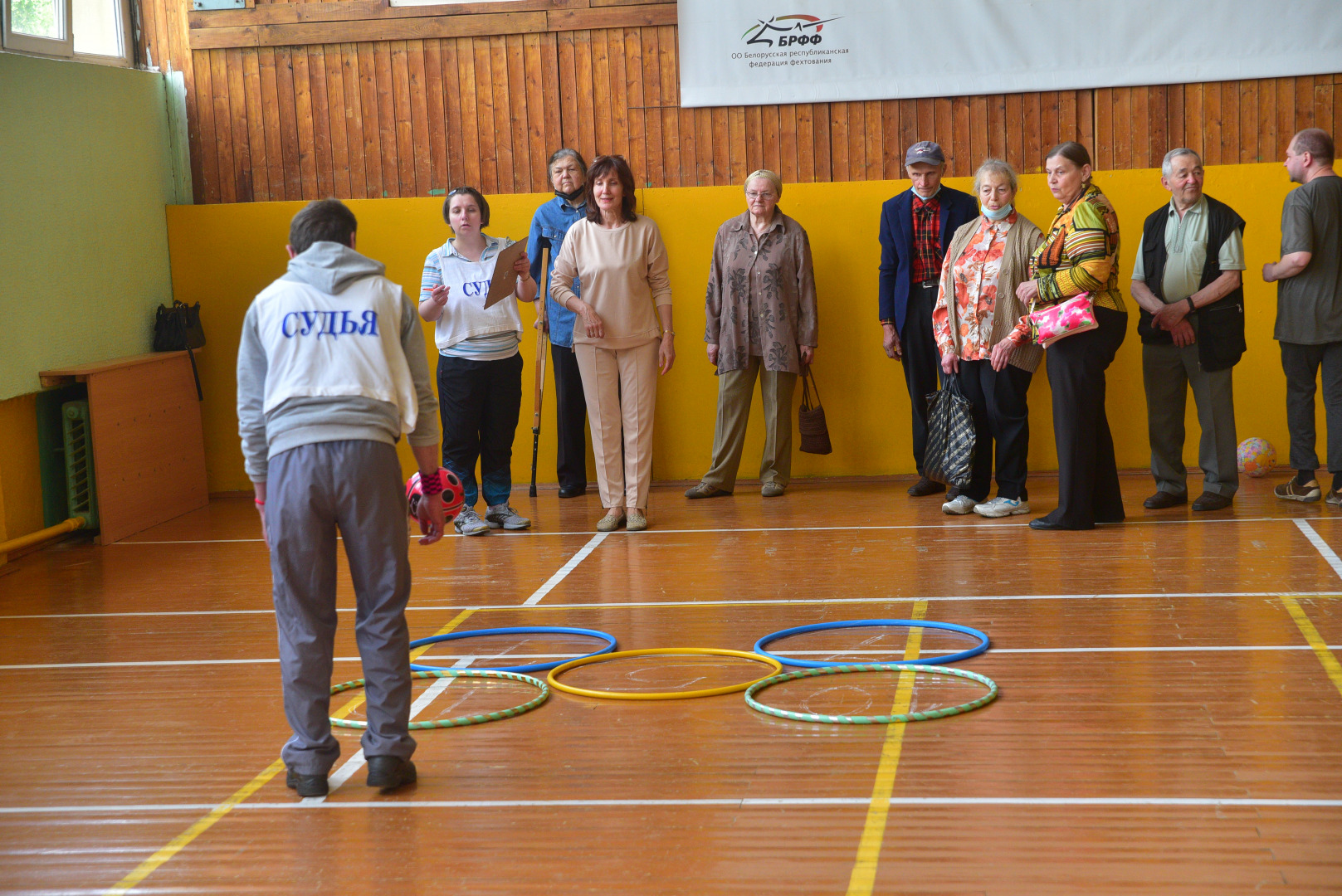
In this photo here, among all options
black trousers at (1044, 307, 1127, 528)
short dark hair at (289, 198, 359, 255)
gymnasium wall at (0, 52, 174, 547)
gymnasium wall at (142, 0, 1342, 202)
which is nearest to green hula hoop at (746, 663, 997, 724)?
short dark hair at (289, 198, 359, 255)

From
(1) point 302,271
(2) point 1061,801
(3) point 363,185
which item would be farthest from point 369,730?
(3) point 363,185

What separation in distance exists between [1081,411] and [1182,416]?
37.0 inches

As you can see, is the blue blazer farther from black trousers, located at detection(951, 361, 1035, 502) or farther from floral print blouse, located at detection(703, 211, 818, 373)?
black trousers, located at detection(951, 361, 1035, 502)

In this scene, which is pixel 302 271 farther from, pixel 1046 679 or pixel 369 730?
pixel 1046 679

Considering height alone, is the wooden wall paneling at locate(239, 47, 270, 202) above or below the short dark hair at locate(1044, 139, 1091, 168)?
above

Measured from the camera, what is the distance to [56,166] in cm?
641

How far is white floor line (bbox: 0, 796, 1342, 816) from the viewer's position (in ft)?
8.52

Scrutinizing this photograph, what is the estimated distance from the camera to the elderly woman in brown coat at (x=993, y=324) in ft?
18.8

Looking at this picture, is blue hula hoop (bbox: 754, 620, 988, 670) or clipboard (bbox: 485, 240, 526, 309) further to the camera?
clipboard (bbox: 485, 240, 526, 309)

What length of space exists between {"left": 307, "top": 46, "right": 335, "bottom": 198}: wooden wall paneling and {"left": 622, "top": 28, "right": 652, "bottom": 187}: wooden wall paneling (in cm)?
180

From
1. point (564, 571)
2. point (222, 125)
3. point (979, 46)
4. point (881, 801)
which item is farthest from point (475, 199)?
point (881, 801)

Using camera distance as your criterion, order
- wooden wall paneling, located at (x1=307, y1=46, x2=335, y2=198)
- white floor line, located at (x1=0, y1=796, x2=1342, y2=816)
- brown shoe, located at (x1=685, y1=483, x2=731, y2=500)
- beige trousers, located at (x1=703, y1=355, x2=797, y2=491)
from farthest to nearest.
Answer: wooden wall paneling, located at (x1=307, y1=46, x2=335, y2=198)
brown shoe, located at (x1=685, y1=483, x2=731, y2=500)
beige trousers, located at (x1=703, y1=355, x2=797, y2=491)
white floor line, located at (x1=0, y1=796, x2=1342, y2=816)

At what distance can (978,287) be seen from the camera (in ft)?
19.1

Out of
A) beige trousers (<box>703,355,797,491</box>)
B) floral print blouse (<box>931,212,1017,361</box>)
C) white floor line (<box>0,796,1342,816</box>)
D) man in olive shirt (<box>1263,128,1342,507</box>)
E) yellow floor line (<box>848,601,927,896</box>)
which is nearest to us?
yellow floor line (<box>848,601,927,896</box>)
